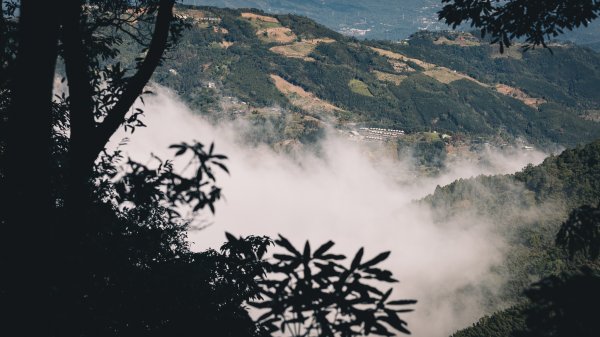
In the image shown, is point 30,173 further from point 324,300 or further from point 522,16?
point 522,16

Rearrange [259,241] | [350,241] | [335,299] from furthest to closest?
[350,241]
[259,241]
[335,299]

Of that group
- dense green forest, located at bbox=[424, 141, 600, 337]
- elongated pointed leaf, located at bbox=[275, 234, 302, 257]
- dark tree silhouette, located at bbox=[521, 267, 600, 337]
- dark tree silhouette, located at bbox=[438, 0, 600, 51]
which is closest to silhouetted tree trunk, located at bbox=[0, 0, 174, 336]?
elongated pointed leaf, located at bbox=[275, 234, 302, 257]

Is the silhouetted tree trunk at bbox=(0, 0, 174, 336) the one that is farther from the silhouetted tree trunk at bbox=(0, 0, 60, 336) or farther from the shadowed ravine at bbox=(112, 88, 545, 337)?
the shadowed ravine at bbox=(112, 88, 545, 337)

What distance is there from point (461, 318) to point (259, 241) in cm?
8172

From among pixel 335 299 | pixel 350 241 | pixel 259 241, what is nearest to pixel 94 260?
pixel 259 241

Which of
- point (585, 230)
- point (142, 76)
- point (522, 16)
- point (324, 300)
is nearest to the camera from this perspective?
point (324, 300)

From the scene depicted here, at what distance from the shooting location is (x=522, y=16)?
273 inches

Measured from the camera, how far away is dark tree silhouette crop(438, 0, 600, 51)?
6730mm

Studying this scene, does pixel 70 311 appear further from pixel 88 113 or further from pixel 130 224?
pixel 130 224

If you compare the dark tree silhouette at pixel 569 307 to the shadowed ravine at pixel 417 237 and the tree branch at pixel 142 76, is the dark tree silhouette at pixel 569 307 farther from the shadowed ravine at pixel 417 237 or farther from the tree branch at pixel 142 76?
the shadowed ravine at pixel 417 237

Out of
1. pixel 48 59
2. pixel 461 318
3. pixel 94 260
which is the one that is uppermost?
pixel 461 318

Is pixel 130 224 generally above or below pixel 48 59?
above

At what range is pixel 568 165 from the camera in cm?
9575

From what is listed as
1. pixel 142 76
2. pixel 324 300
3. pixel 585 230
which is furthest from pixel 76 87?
pixel 585 230
